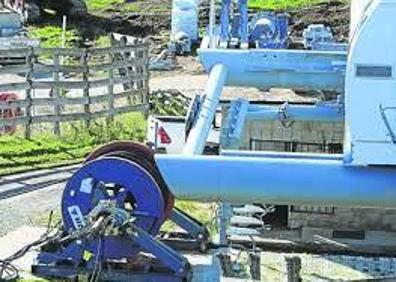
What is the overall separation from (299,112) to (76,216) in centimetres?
494

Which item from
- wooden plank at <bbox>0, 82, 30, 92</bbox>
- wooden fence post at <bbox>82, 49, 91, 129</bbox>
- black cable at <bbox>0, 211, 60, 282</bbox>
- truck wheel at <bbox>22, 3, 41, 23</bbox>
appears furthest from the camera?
truck wheel at <bbox>22, 3, 41, 23</bbox>

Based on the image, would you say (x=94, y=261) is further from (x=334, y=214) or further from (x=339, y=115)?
(x=334, y=214)

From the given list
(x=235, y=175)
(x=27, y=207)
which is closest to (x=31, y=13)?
(x=27, y=207)

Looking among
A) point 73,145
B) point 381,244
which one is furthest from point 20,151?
point 381,244

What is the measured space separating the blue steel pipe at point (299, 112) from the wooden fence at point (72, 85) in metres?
4.73

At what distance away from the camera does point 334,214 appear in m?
15.3

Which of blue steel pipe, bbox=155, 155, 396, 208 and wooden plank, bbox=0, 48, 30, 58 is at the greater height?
wooden plank, bbox=0, 48, 30, 58

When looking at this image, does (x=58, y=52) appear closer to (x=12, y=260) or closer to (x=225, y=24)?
(x=225, y=24)

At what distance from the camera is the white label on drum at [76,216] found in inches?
377

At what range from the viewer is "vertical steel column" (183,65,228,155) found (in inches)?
352

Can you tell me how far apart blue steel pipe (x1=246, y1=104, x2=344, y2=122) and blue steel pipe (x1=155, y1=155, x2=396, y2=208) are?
5051 mm

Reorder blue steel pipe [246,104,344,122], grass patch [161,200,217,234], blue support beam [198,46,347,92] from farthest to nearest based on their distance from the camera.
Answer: blue steel pipe [246,104,344,122]
grass patch [161,200,217,234]
blue support beam [198,46,347,92]

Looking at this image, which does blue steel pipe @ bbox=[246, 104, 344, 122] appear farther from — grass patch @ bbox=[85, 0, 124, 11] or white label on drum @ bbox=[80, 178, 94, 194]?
grass patch @ bbox=[85, 0, 124, 11]

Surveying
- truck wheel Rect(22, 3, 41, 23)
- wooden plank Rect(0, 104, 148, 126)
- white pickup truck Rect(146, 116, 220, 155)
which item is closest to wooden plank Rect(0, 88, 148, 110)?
wooden plank Rect(0, 104, 148, 126)
